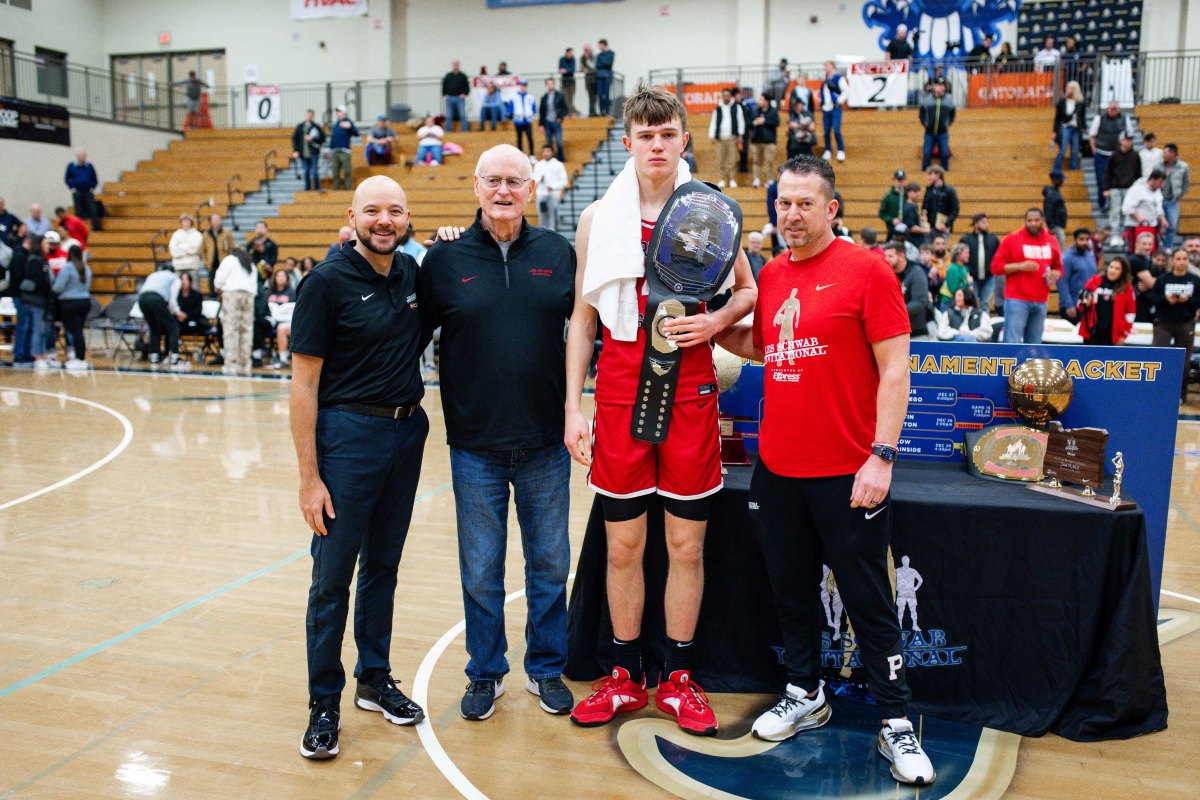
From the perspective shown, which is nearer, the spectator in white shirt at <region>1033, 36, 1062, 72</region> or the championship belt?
the championship belt

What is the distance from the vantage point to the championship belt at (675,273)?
3.05 m

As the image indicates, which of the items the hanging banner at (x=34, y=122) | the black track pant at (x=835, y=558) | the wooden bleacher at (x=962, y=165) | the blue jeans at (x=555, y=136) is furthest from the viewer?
the hanging banner at (x=34, y=122)

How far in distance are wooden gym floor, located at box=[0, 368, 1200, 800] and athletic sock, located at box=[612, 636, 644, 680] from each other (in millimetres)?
217

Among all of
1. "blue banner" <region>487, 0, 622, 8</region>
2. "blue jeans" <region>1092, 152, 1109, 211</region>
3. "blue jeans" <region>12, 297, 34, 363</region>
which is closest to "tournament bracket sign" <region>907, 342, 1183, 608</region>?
"blue jeans" <region>1092, 152, 1109, 211</region>

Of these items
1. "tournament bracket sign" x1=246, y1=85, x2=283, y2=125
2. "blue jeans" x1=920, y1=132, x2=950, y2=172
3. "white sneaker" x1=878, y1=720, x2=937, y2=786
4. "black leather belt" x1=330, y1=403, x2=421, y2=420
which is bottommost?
"white sneaker" x1=878, y1=720, x2=937, y2=786

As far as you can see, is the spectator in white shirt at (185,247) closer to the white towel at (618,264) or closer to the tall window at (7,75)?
the tall window at (7,75)

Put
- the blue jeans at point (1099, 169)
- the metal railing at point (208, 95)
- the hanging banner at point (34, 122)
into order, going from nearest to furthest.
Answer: the blue jeans at point (1099, 169) → the hanging banner at point (34, 122) → the metal railing at point (208, 95)

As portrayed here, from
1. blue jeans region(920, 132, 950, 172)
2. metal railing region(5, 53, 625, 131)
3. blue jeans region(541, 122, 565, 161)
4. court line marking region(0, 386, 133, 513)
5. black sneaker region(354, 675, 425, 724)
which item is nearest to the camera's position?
black sneaker region(354, 675, 425, 724)

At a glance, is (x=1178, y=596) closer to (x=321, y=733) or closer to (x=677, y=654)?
(x=677, y=654)

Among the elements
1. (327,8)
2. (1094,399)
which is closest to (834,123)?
(327,8)

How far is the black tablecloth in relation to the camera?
318cm

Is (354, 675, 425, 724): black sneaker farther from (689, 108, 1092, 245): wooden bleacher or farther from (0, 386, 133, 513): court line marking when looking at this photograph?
(689, 108, 1092, 245): wooden bleacher

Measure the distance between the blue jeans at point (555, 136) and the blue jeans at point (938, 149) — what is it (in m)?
6.52

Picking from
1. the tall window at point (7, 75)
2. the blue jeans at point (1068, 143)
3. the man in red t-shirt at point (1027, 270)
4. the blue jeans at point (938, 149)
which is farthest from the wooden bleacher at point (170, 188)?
the blue jeans at point (1068, 143)
